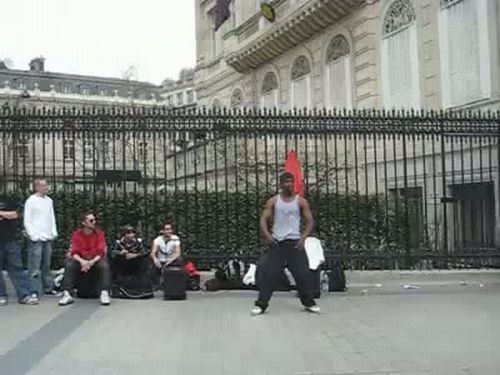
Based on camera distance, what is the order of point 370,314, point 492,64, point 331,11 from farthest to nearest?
1. point 331,11
2. point 492,64
3. point 370,314

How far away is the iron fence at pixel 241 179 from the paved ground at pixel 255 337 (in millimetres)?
1987

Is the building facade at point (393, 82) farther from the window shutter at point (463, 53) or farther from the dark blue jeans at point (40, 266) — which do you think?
the dark blue jeans at point (40, 266)

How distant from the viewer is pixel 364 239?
535 inches

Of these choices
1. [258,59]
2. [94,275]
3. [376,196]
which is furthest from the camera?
[258,59]

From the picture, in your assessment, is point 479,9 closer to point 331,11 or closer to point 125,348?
point 331,11

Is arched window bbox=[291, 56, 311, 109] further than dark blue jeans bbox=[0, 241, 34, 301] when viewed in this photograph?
Yes

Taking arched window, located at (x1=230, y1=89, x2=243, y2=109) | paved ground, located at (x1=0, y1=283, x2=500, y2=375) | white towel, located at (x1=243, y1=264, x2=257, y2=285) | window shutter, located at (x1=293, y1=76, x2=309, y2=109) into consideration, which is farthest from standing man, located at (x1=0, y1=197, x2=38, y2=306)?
arched window, located at (x1=230, y1=89, x2=243, y2=109)

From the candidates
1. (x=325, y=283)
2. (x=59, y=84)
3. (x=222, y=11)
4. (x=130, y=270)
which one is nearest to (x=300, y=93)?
(x=222, y=11)

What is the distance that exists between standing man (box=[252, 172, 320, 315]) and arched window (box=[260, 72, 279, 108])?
17815 millimetres

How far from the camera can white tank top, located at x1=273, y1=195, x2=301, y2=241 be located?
980cm

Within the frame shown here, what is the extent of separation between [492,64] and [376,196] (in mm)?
4663

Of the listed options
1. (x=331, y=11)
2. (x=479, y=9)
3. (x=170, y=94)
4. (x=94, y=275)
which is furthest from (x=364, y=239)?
(x=170, y=94)

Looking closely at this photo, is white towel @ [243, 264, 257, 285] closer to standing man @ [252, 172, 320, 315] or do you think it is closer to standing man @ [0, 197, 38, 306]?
standing man @ [252, 172, 320, 315]

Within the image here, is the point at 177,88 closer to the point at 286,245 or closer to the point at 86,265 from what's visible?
the point at 86,265
